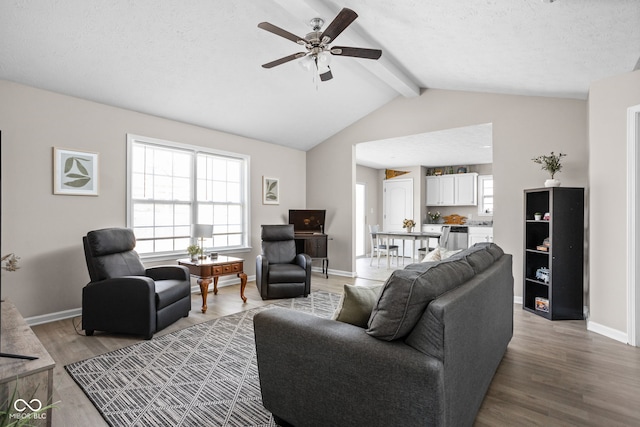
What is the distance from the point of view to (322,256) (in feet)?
20.5

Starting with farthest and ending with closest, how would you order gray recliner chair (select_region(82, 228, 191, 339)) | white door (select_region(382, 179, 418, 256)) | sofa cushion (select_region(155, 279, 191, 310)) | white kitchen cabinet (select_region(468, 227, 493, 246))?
1. white door (select_region(382, 179, 418, 256))
2. white kitchen cabinet (select_region(468, 227, 493, 246))
3. sofa cushion (select_region(155, 279, 191, 310))
4. gray recliner chair (select_region(82, 228, 191, 339))

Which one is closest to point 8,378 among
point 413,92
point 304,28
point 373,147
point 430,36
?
point 304,28

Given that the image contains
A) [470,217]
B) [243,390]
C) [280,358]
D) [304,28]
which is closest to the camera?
[280,358]

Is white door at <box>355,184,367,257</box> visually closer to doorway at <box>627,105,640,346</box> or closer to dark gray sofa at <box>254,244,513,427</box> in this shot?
doorway at <box>627,105,640,346</box>

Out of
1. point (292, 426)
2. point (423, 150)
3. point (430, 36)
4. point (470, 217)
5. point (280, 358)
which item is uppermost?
point (430, 36)

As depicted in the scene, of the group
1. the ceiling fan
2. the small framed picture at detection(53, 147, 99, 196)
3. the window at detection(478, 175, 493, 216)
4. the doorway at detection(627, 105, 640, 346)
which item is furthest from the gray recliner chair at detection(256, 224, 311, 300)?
the window at detection(478, 175, 493, 216)

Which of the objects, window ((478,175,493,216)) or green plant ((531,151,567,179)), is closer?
green plant ((531,151,567,179))

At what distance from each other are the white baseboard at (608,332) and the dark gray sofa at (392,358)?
210cm

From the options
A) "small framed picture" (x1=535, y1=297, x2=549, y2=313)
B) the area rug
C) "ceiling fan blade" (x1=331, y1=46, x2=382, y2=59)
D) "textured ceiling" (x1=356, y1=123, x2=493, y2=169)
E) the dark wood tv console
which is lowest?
the area rug

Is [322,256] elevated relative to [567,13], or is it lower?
lower

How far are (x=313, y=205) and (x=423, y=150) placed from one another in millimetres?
2428

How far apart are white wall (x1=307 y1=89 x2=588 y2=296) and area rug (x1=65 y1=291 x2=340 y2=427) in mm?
3641

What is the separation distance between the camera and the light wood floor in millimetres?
2115

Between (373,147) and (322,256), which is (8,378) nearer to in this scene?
(322,256)
